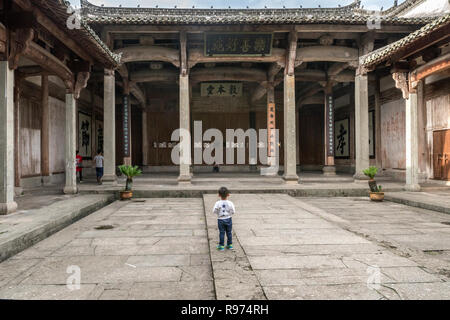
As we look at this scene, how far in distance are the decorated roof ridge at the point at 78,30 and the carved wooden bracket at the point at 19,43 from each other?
586mm

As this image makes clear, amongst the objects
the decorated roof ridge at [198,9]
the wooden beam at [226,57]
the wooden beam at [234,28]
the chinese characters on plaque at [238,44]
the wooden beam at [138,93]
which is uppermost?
the decorated roof ridge at [198,9]

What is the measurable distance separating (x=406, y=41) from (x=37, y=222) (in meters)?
9.40

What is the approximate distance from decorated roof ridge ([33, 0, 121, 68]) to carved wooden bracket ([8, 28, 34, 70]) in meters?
0.59

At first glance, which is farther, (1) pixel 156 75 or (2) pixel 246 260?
(1) pixel 156 75

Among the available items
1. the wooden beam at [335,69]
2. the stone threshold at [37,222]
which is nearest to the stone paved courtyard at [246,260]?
the stone threshold at [37,222]

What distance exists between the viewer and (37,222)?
479 cm

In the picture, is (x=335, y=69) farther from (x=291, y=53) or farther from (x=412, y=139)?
(x=412, y=139)

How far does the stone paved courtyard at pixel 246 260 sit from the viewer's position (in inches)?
102

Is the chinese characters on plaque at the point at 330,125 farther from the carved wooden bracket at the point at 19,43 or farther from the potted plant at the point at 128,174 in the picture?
the carved wooden bracket at the point at 19,43

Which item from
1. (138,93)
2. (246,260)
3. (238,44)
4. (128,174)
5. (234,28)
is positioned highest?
(234,28)

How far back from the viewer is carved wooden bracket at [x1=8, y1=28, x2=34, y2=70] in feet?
18.1

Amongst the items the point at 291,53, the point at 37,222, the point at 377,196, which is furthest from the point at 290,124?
the point at 37,222

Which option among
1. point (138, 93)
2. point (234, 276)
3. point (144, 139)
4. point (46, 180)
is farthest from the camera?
point (144, 139)

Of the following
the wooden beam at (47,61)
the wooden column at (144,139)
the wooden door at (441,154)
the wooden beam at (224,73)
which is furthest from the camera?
the wooden column at (144,139)
